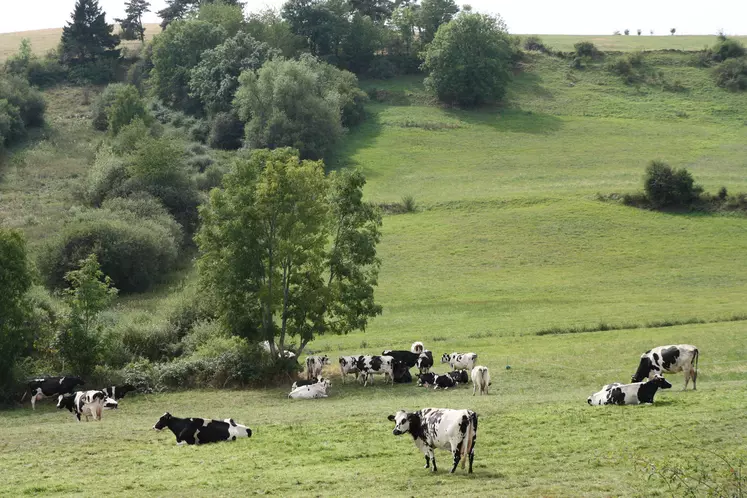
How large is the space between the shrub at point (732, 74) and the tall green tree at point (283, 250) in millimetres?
95158

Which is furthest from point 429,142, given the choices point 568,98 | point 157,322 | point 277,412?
point 277,412

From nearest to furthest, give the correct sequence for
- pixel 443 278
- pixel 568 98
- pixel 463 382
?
pixel 463 382 < pixel 443 278 < pixel 568 98

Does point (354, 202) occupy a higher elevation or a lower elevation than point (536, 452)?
higher

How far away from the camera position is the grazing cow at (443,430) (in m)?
19.4

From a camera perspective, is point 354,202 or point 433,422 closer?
point 433,422

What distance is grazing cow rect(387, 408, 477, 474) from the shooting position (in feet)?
63.7

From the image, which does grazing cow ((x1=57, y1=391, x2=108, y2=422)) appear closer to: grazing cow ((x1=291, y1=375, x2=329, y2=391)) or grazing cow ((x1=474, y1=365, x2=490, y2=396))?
grazing cow ((x1=291, y1=375, x2=329, y2=391))

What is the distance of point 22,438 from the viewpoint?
2622 cm

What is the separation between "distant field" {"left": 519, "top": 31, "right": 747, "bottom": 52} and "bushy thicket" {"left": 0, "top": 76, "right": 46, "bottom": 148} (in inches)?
3079

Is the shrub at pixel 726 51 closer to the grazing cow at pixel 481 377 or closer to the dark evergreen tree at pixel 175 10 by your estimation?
the dark evergreen tree at pixel 175 10

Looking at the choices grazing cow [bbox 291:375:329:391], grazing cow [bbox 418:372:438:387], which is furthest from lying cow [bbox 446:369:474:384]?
grazing cow [bbox 291:375:329:391]

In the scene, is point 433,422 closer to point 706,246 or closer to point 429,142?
point 706,246

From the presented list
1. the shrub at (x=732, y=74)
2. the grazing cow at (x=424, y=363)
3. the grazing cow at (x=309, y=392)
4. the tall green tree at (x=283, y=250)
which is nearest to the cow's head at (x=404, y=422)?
the grazing cow at (x=309, y=392)

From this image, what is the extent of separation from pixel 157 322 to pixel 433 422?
29.7 m
